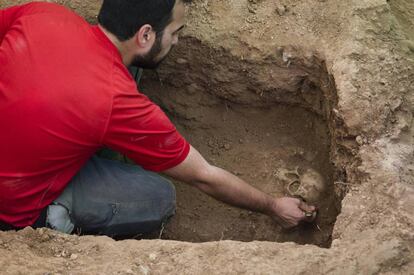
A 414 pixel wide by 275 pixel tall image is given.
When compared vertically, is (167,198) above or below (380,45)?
below

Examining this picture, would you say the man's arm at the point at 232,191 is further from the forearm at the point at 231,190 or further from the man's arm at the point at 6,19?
the man's arm at the point at 6,19

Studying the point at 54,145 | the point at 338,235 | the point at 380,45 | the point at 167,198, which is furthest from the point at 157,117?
the point at 380,45

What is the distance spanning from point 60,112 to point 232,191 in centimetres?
87

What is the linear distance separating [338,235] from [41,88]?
4.31ft

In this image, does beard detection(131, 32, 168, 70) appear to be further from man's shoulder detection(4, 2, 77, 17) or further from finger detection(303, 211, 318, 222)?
finger detection(303, 211, 318, 222)

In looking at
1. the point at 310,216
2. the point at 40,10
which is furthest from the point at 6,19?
the point at 310,216

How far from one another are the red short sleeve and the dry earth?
40cm

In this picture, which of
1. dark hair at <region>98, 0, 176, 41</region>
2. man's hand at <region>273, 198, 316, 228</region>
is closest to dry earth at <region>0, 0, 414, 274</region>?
man's hand at <region>273, 198, 316, 228</region>

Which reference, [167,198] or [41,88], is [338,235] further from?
[41,88]

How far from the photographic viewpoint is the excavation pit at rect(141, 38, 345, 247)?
10.7 feet

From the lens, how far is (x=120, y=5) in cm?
271

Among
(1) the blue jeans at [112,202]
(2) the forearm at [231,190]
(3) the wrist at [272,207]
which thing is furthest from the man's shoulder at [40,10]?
(3) the wrist at [272,207]

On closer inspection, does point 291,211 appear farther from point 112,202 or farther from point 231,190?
point 112,202

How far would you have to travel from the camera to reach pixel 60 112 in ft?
8.16
